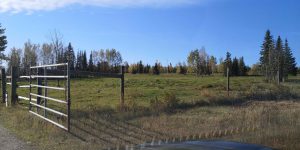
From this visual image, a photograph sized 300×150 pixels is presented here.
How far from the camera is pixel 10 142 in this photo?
10.8m

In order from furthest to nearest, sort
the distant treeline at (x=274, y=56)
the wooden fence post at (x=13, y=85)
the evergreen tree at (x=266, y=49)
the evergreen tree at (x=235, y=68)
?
the evergreen tree at (x=235, y=68)
the evergreen tree at (x=266, y=49)
the distant treeline at (x=274, y=56)
the wooden fence post at (x=13, y=85)

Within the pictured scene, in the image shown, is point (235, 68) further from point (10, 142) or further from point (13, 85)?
point (10, 142)

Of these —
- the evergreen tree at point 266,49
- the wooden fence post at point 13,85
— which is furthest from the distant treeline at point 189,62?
the wooden fence post at point 13,85

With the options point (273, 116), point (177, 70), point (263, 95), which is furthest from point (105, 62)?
point (273, 116)

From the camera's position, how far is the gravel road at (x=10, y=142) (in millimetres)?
9984

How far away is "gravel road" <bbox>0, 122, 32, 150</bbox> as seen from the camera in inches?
393

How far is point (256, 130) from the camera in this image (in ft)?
34.8

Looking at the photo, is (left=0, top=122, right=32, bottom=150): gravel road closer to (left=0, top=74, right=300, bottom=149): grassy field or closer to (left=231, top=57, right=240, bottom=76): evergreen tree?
(left=0, top=74, right=300, bottom=149): grassy field

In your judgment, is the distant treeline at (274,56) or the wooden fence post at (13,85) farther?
the distant treeline at (274,56)

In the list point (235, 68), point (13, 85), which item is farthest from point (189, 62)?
point (13, 85)

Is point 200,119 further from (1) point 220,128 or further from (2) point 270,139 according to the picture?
(2) point 270,139

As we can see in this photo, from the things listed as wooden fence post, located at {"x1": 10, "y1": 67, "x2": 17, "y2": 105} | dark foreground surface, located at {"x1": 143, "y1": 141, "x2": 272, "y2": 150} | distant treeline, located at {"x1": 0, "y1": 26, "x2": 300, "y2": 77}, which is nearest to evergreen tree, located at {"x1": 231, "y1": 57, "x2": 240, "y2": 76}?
distant treeline, located at {"x1": 0, "y1": 26, "x2": 300, "y2": 77}

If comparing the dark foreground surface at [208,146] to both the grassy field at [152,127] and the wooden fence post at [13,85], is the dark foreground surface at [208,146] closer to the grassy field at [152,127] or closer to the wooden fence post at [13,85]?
the grassy field at [152,127]

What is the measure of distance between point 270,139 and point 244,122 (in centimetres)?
318
